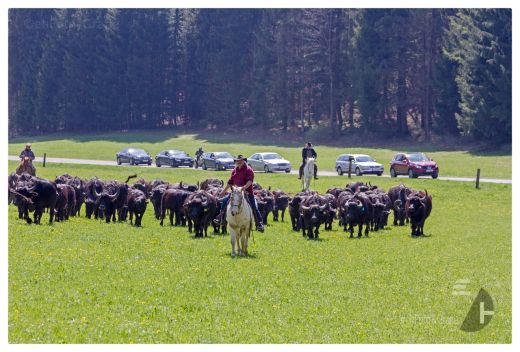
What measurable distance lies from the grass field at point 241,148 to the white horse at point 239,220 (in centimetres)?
→ 3854

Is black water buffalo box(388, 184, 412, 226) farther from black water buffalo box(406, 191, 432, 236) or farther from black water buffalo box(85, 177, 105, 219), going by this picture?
black water buffalo box(85, 177, 105, 219)

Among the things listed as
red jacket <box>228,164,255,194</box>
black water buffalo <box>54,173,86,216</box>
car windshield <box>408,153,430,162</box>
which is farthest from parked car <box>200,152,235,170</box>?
red jacket <box>228,164,255,194</box>

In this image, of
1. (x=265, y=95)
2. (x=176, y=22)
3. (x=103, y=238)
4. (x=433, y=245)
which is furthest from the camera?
(x=176, y=22)

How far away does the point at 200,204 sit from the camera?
28.8 meters

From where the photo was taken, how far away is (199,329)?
15.4 meters

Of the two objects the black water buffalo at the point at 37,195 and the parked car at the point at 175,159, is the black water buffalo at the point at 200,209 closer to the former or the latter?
the black water buffalo at the point at 37,195

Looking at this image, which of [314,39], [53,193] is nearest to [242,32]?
[314,39]

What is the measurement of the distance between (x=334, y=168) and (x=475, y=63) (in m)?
17.2

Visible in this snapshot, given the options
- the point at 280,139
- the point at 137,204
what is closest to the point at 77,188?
the point at 137,204

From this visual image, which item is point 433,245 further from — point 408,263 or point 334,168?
point 334,168

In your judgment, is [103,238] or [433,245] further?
[433,245]

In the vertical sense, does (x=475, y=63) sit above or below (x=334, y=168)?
above

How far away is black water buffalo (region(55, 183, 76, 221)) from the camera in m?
31.4

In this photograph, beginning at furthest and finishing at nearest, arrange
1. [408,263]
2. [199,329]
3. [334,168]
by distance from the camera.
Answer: [334,168]
[408,263]
[199,329]
